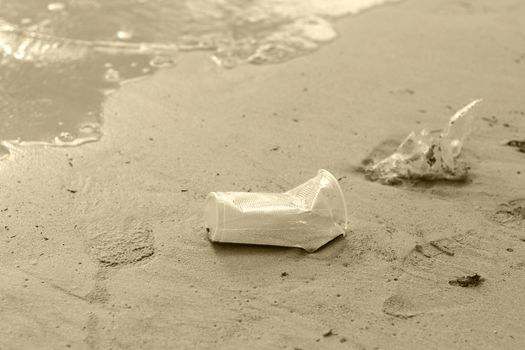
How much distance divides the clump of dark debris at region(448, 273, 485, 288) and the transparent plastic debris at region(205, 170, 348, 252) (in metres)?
0.45

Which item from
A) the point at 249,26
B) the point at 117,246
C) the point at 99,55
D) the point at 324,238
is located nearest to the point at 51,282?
the point at 117,246

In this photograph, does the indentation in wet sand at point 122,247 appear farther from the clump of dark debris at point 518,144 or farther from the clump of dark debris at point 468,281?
the clump of dark debris at point 518,144

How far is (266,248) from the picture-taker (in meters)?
2.72

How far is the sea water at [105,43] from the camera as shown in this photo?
3566mm

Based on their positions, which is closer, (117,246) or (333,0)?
(117,246)

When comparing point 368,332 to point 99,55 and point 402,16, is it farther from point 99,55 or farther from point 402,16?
point 402,16

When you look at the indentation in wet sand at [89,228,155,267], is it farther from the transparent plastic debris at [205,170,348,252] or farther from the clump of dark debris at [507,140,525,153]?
the clump of dark debris at [507,140,525,153]

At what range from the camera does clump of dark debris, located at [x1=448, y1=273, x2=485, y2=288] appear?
2.57 metres

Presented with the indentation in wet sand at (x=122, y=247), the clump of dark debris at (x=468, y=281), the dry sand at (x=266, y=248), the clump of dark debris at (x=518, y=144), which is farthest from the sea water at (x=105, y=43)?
the clump of dark debris at (x=468, y=281)

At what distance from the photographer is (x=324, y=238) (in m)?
2.76

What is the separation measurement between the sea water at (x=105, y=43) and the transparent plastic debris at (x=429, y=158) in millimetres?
1273

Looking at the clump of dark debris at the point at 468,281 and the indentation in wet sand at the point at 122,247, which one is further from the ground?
the clump of dark debris at the point at 468,281

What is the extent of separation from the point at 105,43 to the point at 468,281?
104 inches

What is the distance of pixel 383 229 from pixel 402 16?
243 cm
